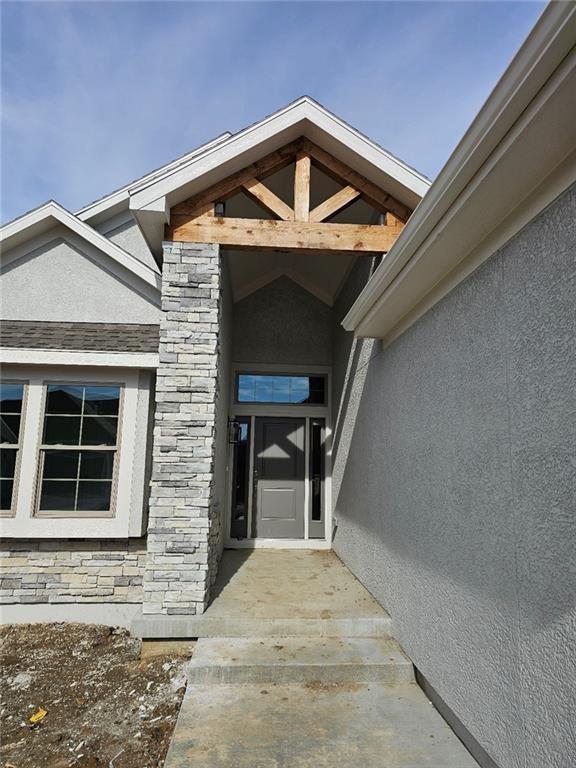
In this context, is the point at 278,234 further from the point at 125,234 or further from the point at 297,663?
the point at 125,234

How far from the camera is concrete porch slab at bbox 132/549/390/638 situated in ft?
14.6

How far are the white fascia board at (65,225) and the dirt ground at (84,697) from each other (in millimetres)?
4025

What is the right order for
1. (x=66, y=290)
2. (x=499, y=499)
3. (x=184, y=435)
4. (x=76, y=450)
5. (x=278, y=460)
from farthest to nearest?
1. (x=278, y=460)
2. (x=66, y=290)
3. (x=76, y=450)
4. (x=184, y=435)
5. (x=499, y=499)

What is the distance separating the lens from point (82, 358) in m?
5.52

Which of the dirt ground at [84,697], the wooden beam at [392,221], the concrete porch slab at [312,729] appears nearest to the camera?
the concrete porch slab at [312,729]

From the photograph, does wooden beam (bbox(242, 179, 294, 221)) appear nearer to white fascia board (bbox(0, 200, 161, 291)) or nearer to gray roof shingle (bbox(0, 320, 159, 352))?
white fascia board (bbox(0, 200, 161, 291))

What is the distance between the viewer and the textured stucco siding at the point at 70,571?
5375 mm

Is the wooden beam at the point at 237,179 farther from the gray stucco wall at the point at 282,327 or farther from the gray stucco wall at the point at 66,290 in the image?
the gray stucco wall at the point at 282,327

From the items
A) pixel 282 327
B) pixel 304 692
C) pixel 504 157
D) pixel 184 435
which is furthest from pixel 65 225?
pixel 304 692

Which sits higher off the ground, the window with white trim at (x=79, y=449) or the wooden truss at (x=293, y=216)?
the wooden truss at (x=293, y=216)

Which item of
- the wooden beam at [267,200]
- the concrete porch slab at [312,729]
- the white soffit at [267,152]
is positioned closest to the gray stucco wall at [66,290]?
the white soffit at [267,152]

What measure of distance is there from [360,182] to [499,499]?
13.2ft

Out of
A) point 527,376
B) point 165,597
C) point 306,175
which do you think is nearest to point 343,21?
point 306,175

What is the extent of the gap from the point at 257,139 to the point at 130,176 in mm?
6483
